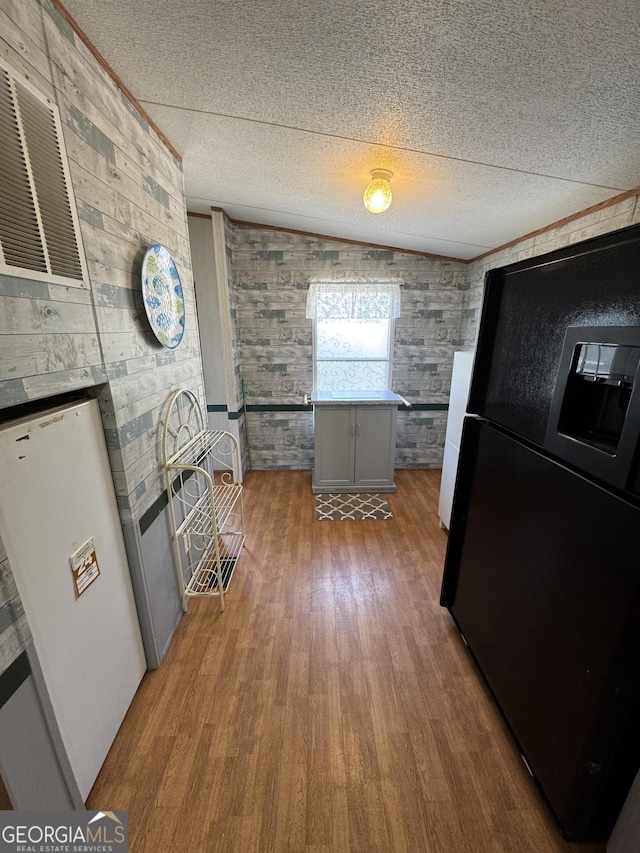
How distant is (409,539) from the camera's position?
8.42ft

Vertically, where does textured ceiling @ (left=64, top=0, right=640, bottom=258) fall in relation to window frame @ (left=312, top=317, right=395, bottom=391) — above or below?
above

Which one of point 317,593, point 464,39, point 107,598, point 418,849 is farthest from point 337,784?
point 464,39

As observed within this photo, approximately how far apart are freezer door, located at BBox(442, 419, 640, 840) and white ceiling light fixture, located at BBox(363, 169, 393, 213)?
3.97 feet

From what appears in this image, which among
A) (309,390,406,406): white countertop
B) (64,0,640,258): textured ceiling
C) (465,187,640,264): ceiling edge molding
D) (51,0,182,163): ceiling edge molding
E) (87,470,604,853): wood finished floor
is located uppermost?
(51,0,182,163): ceiling edge molding

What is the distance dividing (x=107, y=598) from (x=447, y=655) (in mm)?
1611

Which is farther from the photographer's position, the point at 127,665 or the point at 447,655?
the point at 447,655

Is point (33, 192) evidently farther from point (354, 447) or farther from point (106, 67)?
point (354, 447)

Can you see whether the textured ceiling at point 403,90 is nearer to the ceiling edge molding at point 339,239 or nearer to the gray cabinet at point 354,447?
the ceiling edge molding at point 339,239

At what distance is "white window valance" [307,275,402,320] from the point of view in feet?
10.8

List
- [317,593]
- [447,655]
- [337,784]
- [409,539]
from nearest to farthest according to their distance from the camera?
[337,784] → [447,655] → [317,593] → [409,539]

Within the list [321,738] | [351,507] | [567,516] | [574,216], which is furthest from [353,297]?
[321,738]

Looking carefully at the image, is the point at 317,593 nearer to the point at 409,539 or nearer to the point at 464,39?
the point at 409,539

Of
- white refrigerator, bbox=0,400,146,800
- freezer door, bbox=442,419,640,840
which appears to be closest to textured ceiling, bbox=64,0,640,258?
freezer door, bbox=442,419,640,840

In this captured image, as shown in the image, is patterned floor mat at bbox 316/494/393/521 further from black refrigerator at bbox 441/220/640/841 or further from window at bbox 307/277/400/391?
black refrigerator at bbox 441/220/640/841
